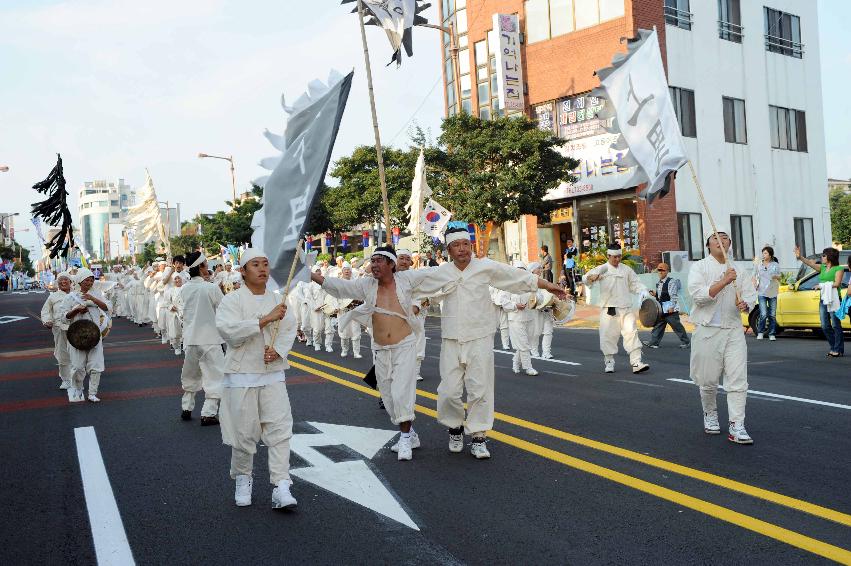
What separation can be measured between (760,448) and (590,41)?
25.0m

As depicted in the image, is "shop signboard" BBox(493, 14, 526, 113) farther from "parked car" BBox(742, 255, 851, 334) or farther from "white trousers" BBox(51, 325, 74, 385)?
"white trousers" BBox(51, 325, 74, 385)

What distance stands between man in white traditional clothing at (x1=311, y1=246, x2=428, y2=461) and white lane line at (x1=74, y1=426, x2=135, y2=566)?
2.29 m

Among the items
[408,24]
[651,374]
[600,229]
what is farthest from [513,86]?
[651,374]

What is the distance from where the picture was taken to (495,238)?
33469mm

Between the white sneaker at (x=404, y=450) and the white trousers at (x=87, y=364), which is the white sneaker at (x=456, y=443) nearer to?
the white sneaker at (x=404, y=450)

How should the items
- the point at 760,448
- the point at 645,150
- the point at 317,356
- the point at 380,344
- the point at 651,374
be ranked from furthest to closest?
the point at 317,356 → the point at 651,374 → the point at 645,150 → the point at 380,344 → the point at 760,448

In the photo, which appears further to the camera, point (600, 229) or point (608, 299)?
point (600, 229)

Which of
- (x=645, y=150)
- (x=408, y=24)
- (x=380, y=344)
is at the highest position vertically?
(x=408, y=24)

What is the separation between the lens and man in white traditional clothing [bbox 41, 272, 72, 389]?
36.6 ft

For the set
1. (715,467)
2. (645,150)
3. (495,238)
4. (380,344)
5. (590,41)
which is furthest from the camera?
(495,238)

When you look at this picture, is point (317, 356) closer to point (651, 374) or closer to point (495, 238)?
point (651, 374)

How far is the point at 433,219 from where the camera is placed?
20.6m

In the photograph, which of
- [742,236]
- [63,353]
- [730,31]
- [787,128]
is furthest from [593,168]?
[63,353]

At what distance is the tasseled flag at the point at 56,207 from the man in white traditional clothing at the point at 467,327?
339 inches
